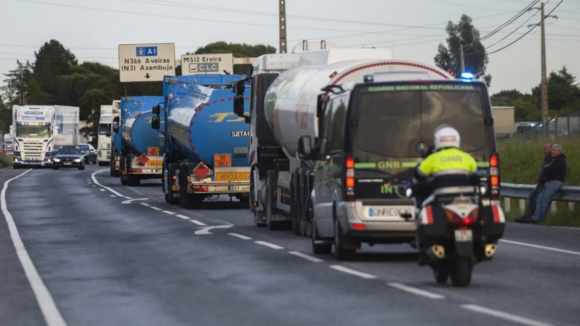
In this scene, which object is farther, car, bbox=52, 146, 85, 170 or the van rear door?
car, bbox=52, 146, 85, 170

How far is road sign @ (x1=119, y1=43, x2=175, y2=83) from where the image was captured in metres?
72.8

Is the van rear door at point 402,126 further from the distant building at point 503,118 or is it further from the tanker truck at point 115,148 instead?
the distant building at point 503,118

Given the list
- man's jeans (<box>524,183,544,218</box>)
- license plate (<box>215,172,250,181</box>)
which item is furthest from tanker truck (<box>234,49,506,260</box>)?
license plate (<box>215,172,250,181</box>)

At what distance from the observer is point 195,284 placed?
13164 mm

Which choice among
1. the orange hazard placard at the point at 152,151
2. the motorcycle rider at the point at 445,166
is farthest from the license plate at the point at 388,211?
the orange hazard placard at the point at 152,151

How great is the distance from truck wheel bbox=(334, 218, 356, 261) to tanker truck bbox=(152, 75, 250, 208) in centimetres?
1320

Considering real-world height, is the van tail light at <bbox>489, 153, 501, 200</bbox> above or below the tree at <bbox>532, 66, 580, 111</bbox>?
below

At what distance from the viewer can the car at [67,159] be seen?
80.6 m

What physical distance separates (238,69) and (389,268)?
108 meters

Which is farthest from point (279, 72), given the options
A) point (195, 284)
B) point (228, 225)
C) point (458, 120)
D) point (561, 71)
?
point (561, 71)

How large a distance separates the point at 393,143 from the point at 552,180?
9643mm

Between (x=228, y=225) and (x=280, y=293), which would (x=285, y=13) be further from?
(x=280, y=293)

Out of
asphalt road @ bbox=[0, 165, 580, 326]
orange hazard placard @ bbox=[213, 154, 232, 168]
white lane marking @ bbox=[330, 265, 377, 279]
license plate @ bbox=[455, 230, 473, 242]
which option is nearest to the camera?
asphalt road @ bbox=[0, 165, 580, 326]

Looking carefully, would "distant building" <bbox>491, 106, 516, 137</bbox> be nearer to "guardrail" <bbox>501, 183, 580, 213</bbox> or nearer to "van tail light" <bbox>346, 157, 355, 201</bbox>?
"guardrail" <bbox>501, 183, 580, 213</bbox>
